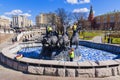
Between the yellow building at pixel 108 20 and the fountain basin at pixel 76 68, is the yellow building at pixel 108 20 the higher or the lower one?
the higher one

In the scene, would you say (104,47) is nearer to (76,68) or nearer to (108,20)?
(76,68)

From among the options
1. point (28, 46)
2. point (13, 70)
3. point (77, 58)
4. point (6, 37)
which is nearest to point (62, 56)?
point (77, 58)

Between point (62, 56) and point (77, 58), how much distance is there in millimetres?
1527

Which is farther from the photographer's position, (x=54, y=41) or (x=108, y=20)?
(x=108, y=20)

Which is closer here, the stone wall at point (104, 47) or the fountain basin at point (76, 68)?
the fountain basin at point (76, 68)

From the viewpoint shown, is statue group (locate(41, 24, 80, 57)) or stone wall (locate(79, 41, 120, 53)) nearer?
statue group (locate(41, 24, 80, 57))

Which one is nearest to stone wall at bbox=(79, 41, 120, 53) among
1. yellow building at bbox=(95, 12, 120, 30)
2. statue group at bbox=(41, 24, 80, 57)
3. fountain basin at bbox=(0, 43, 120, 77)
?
statue group at bbox=(41, 24, 80, 57)

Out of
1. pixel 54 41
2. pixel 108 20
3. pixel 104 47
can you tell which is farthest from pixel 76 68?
pixel 108 20

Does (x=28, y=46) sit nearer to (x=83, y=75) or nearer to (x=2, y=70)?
(x=2, y=70)

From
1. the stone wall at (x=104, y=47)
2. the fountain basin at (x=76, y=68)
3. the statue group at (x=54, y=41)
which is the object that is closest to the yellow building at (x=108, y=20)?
the stone wall at (x=104, y=47)

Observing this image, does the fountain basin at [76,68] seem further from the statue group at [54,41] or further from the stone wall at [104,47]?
the stone wall at [104,47]

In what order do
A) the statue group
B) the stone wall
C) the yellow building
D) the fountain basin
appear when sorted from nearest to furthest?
the fountain basin, the statue group, the stone wall, the yellow building

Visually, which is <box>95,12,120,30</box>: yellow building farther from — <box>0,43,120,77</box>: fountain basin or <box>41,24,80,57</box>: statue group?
<box>0,43,120,77</box>: fountain basin

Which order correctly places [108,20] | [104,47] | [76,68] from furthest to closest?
[108,20]
[104,47]
[76,68]
